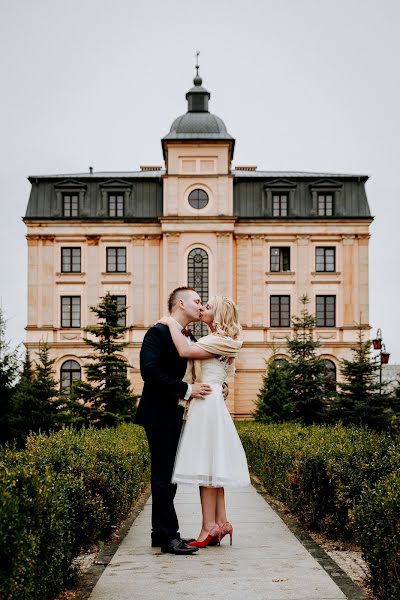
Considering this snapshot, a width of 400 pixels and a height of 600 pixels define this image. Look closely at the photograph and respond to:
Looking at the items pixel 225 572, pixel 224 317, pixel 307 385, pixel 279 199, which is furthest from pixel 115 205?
pixel 225 572

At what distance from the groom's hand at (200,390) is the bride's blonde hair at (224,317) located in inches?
20.4

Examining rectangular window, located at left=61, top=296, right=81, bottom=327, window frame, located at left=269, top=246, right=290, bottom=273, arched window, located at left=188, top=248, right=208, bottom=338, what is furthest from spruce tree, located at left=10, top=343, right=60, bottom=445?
window frame, located at left=269, top=246, right=290, bottom=273

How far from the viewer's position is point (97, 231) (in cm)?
5219

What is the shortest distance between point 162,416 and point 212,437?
0.50 m

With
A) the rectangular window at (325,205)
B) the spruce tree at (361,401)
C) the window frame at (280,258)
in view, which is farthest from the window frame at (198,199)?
the spruce tree at (361,401)

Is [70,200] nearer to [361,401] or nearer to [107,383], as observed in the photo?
[107,383]

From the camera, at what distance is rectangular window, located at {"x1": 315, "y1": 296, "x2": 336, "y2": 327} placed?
51844 millimetres

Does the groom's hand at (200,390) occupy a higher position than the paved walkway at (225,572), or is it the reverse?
the groom's hand at (200,390)

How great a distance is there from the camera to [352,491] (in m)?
8.38

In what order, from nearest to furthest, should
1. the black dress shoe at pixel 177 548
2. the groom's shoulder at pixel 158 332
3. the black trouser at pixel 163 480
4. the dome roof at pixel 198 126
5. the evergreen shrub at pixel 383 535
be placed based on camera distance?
the evergreen shrub at pixel 383 535 < the black dress shoe at pixel 177 548 < the black trouser at pixel 163 480 < the groom's shoulder at pixel 158 332 < the dome roof at pixel 198 126

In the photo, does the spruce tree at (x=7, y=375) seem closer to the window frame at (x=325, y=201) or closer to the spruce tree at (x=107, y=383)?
the spruce tree at (x=107, y=383)

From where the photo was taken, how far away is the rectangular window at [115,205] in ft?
172

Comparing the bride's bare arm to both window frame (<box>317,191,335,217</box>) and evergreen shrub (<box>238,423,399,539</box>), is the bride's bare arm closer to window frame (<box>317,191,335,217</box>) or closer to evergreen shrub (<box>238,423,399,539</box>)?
evergreen shrub (<box>238,423,399,539</box>)

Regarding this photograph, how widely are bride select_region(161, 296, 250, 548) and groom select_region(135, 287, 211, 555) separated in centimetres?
9
